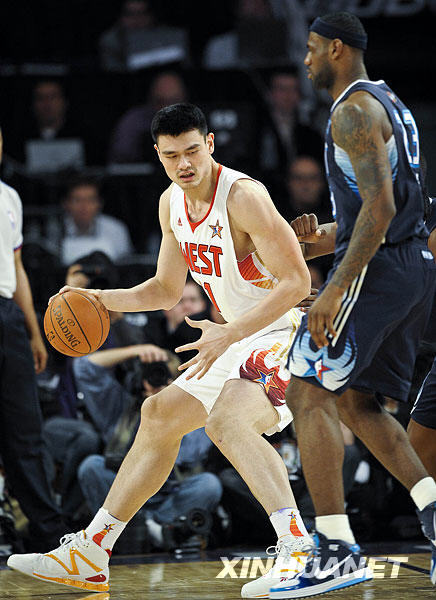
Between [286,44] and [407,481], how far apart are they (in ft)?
22.6

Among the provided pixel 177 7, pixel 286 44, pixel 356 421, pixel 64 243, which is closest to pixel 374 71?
pixel 286 44

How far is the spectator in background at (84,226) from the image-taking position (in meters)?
7.85

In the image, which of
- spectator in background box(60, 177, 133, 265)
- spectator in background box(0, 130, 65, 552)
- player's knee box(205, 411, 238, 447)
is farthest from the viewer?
spectator in background box(60, 177, 133, 265)

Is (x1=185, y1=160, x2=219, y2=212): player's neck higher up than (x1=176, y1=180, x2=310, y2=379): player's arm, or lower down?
higher up

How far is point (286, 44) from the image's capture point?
9734mm

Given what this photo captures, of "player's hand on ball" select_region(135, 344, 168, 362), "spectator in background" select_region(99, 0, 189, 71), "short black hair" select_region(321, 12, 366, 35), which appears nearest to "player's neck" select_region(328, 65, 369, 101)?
"short black hair" select_region(321, 12, 366, 35)

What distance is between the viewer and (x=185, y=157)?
4.11 metres

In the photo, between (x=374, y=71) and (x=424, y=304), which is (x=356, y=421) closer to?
(x=424, y=304)

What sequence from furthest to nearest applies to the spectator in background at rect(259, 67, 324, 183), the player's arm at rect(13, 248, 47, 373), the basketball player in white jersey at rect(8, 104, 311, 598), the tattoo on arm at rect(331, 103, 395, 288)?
the spectator in background at rect(259, 67, 324, 183)
the player's arm at rect(13, 248, 47, 373)
the basketball player in white jersey at rect(8, 104, 311, 598)
the tattoo on arm at rect(331, 103, 395, 288)

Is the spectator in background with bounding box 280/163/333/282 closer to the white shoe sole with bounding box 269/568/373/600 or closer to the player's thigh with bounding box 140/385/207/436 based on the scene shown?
the player's thigh with bounding box 140/385/207/436

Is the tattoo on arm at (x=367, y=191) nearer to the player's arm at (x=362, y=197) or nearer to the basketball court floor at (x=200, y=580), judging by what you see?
the player's arm at (x=362, y=197)

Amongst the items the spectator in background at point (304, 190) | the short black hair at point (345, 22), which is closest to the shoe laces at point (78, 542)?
the short black hair at point (345, 22)

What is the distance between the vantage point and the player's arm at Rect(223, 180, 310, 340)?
392 centimetres

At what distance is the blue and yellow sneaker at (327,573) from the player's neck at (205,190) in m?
1.52
